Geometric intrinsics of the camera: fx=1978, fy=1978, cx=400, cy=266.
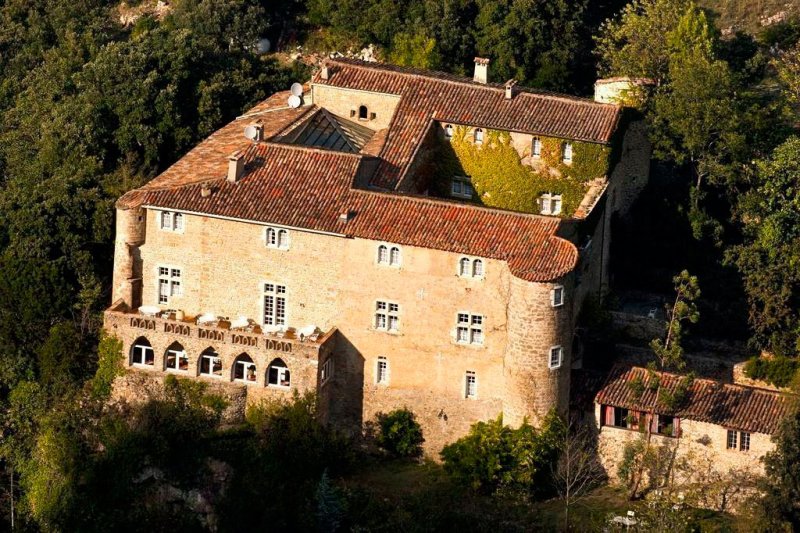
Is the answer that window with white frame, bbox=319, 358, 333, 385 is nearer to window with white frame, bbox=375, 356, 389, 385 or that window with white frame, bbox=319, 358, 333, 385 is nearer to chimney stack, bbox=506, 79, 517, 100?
window with white frame, bbox=375, 356, 389, 385

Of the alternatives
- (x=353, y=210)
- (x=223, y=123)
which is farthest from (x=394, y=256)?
(x=223, y=123)

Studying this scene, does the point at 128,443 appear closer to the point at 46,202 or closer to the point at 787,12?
the point at 46,202

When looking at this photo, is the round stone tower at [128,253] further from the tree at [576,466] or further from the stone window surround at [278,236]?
the tree at [576,466]

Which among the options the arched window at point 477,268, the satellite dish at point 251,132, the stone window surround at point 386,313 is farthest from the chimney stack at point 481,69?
the arched window at point 477,268

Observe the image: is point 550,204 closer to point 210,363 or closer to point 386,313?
point 386,313

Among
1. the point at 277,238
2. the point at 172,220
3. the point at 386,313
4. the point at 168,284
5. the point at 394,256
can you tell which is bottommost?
the point at 386,313

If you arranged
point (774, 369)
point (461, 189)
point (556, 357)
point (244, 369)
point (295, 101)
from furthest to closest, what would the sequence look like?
1. point (295, 101)
2. point (461, 189)
3. point (774, 369)
4. point (244, 369)
5. point (556, 357)
